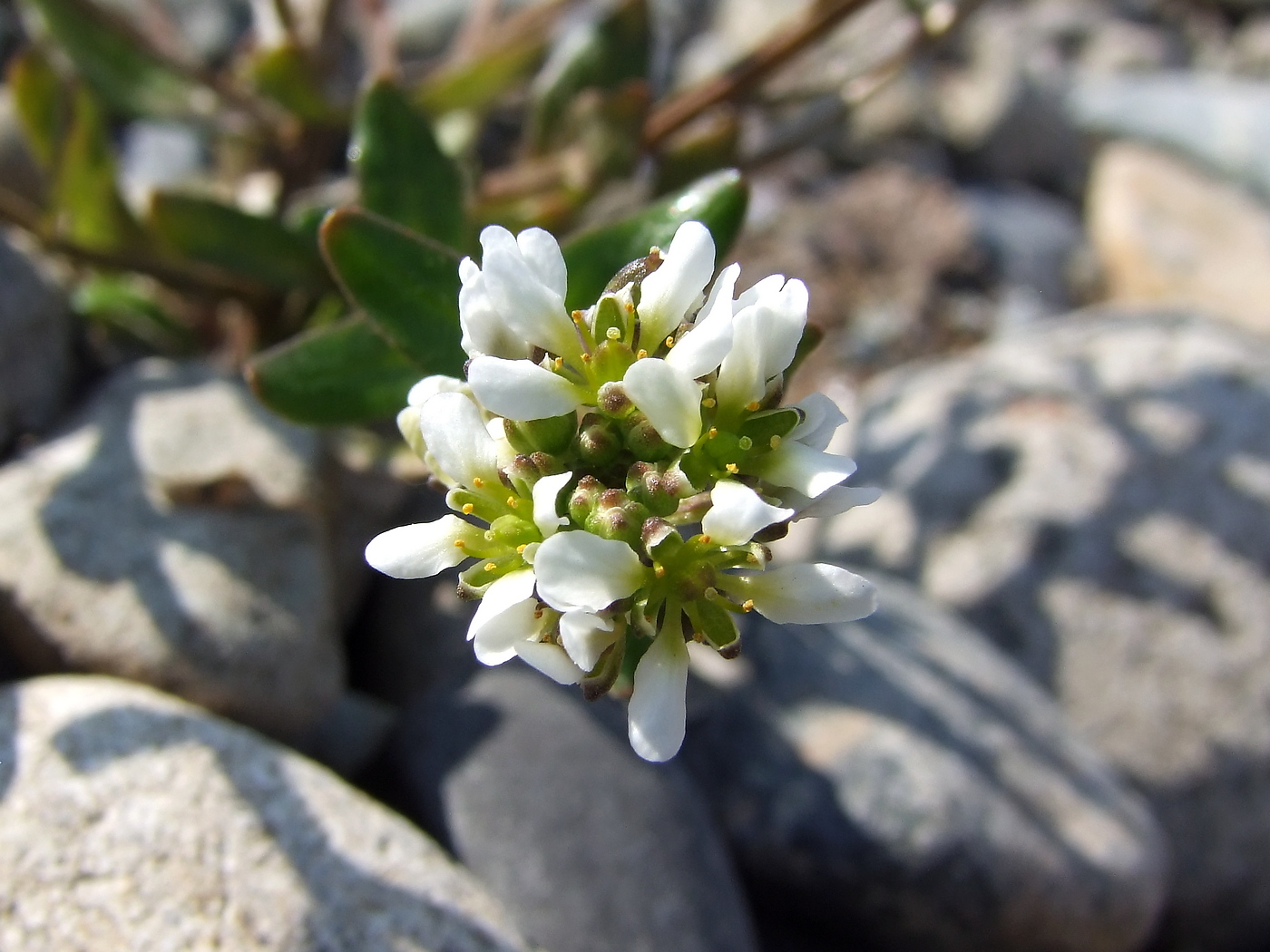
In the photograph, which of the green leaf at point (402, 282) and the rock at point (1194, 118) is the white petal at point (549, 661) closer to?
the green leaf at point (402, 282)

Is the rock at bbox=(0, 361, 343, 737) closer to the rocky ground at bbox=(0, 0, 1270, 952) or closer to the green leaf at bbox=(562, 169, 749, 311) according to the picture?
the rocky ground at bbox=(0, 0, 1270, 952)

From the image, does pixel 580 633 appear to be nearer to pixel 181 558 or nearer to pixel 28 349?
pixel 181 558

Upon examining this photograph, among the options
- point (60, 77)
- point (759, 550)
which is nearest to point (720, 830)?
point (759, 550)

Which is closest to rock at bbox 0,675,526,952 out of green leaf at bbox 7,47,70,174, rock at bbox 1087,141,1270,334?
green leaf at bbox 7,47,70,174

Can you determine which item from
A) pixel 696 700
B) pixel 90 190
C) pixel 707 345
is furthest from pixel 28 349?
pixel 707 345

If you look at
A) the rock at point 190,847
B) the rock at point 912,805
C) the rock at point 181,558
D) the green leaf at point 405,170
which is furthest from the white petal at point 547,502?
the rock at point 912,805

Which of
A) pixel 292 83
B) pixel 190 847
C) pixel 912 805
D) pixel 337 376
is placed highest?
pixel 292 83

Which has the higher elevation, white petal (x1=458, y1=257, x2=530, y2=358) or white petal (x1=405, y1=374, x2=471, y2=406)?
white petal (x1=458, y1=257, x2=530, y2=358)
